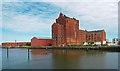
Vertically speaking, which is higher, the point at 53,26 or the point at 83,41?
the point at 53,26

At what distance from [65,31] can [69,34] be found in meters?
3.79

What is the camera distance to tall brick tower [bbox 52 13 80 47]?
13000 cm

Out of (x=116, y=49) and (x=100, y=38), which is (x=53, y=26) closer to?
(x=100, y=38)

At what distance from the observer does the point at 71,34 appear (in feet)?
449

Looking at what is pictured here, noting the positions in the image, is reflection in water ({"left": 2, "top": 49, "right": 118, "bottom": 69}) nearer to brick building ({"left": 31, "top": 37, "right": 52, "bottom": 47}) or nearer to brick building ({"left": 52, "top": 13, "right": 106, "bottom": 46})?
brick building ({"left": 52, "top": 13, "right": 106, "bottom": 46})

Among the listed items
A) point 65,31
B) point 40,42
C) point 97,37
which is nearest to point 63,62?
point 65,31

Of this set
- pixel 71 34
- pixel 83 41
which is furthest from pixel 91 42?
pixel 71 34

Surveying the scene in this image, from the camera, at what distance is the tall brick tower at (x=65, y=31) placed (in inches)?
5118

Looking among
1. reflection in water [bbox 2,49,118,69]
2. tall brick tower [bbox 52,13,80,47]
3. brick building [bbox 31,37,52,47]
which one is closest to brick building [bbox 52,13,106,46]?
tall brick tower [bbox 52,13,80,47]

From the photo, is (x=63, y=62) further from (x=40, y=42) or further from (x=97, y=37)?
(x=97, y=37)

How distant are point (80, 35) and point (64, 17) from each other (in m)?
18.3

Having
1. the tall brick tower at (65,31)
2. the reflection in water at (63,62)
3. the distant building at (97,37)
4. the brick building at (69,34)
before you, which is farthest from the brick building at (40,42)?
the reflection in water at (63,62)

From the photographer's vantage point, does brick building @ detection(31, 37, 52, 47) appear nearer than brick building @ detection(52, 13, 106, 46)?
No

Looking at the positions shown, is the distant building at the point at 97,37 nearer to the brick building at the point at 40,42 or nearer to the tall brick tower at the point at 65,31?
the tall brick tower at the point at 65,31
